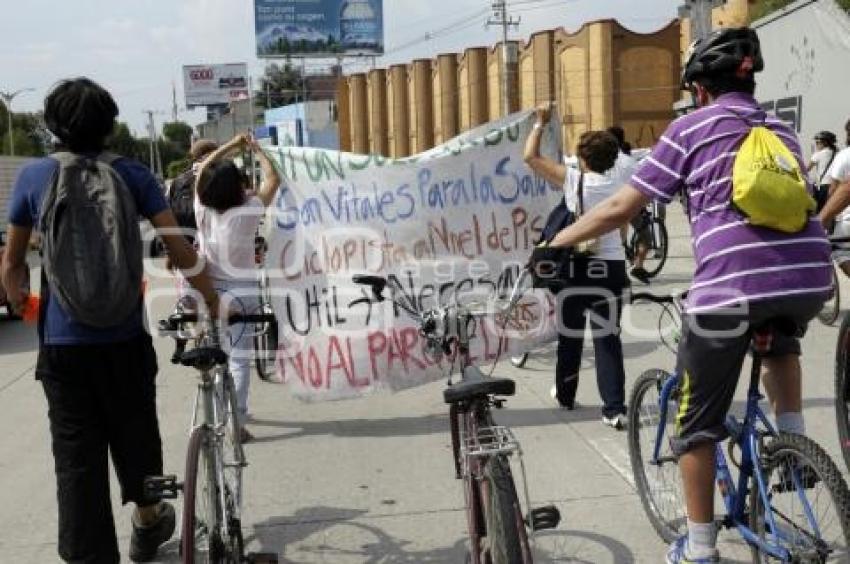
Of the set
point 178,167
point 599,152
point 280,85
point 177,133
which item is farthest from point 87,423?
point 177,133

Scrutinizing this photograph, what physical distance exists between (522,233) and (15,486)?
349 centimetres

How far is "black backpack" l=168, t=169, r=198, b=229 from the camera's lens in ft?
25.7

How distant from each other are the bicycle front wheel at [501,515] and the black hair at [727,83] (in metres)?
1.40

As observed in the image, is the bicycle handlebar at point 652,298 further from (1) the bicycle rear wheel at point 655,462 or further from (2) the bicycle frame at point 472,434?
(2) the bicycle frame at point 472,434

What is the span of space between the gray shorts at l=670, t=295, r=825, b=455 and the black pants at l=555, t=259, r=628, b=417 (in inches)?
99.5

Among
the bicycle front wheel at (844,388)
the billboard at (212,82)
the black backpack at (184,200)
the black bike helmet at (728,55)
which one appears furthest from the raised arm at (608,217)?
the billboard at (212,82)

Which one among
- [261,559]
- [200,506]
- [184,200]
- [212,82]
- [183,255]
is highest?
[212,82]

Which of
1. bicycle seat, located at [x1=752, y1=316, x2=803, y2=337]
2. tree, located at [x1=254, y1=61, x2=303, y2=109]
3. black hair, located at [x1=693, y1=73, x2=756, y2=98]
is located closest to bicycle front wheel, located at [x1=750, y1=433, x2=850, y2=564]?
bicycle seat, located at [x1=752, y1=316, x2=803, y2=337]

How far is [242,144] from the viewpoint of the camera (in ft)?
19.4

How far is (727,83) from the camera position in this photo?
3186 mm

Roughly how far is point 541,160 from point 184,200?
11.1ft

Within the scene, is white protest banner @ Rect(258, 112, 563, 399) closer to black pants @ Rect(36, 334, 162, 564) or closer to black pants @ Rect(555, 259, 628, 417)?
black pants @ Rect(555, 259, 628, 417)

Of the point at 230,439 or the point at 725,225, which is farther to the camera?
the point at 230,439

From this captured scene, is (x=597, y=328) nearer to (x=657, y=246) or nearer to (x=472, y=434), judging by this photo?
(x=472, y=434)
